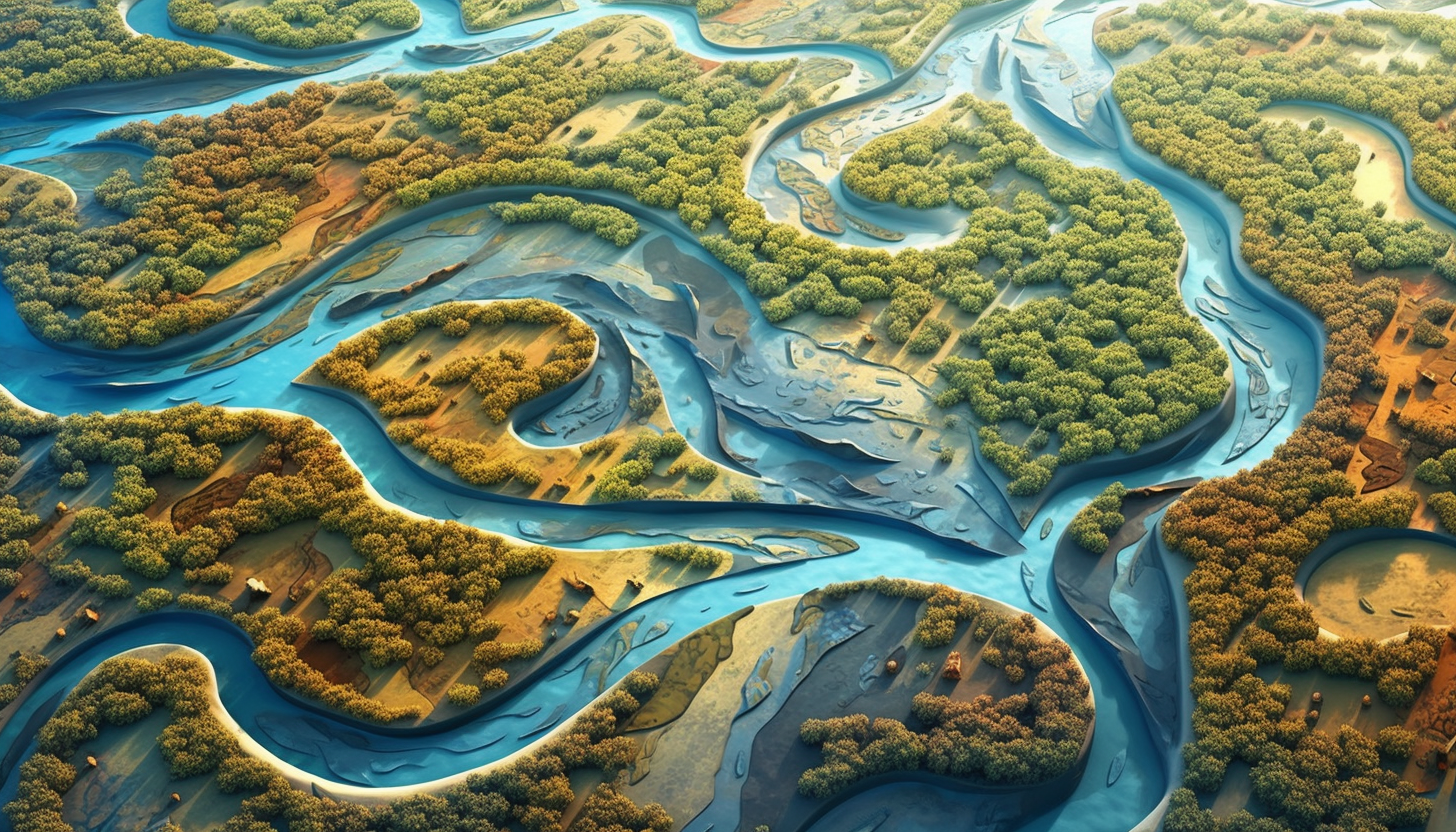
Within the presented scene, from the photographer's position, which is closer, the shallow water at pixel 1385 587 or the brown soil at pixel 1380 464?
the shallow water at pixel 1385 587

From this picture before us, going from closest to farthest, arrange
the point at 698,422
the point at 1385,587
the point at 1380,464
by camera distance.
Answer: the point at 1385,587, the point at 1380,464, the point at 698,422

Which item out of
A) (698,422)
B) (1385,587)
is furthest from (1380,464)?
(698,422)

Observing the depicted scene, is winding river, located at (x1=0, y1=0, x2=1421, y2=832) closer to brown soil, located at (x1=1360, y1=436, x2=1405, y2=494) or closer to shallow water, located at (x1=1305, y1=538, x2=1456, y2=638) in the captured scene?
brown soil, located at (x1=1360, y1=436, x2=1405, y2=494)

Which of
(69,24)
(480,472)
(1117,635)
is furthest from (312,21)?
(1117,635)

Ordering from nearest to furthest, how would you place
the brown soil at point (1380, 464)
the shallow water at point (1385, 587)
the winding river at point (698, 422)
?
the winding river at point (698, 422)
the shallow water at point (1385, 587)
the brown soil at point (1380, 464)

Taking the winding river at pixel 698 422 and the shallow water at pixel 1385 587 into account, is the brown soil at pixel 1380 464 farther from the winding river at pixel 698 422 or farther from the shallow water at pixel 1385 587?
the winding river at pixel 698 422

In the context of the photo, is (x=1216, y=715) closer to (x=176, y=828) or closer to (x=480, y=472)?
(x=480, y=472)

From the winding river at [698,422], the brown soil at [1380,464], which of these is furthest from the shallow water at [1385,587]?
the winding river at [698,422]

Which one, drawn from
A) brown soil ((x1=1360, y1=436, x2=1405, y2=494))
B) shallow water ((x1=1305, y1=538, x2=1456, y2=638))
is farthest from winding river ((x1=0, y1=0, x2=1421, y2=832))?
shallow water ((x1=1305, y1=538, x2=1456, y2=638))

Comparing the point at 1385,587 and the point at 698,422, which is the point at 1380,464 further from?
the point at 698,422
